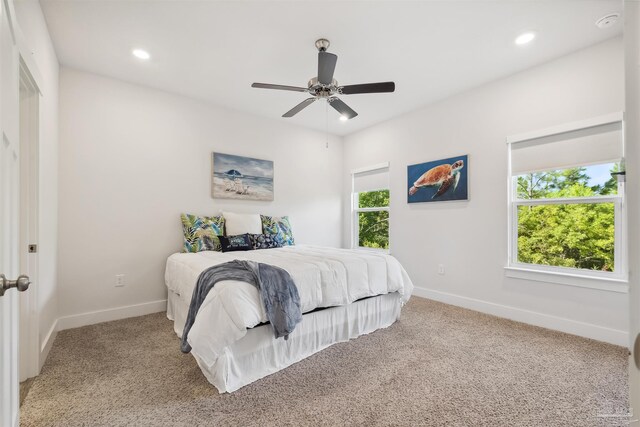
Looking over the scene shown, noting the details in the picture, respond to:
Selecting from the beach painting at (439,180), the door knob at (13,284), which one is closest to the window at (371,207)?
the beach painting at (439,180)

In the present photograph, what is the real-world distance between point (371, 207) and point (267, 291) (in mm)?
3249

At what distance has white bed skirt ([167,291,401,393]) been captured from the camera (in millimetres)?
1906

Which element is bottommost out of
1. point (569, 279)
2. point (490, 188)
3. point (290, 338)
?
point (290, 338)

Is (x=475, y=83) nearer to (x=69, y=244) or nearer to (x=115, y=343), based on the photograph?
(x=115, y=343)

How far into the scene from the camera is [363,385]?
1.91m

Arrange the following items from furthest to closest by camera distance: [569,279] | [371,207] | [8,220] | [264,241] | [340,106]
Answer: [371,207] < [264,241] < [340,106] < [569,279] < [8,220]

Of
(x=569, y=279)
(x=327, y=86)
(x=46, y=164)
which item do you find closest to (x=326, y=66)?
(x=327, y=86)

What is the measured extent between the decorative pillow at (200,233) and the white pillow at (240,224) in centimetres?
12

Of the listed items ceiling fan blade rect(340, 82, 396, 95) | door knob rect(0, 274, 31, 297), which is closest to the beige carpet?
door knob rect(0, 274, 31, 297)

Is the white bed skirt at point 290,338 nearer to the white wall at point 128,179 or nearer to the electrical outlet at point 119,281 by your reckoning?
the electrical outlet at point 119,281

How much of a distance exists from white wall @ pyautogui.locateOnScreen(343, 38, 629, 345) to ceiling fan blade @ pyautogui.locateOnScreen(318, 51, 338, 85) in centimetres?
203

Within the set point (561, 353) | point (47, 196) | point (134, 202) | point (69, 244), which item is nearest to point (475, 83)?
point (561, 353)

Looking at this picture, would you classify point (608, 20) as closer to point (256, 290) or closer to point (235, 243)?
point (256, 290)

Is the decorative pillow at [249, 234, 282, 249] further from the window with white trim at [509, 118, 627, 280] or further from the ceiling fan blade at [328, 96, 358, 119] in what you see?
the window with white trim at [509, 118, 627, 280]
